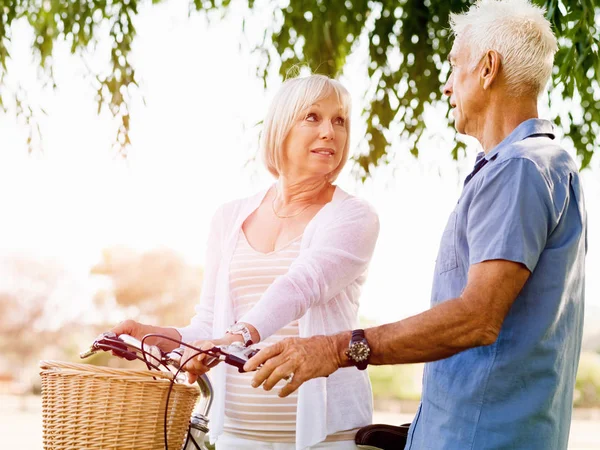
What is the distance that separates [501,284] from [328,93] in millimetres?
1031

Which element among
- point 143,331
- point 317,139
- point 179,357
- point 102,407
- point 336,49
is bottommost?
point 102,407

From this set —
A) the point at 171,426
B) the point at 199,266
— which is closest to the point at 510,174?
the point at 171,426

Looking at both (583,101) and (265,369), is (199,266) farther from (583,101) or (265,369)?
(265,369)

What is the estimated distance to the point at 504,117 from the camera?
170 centimetres

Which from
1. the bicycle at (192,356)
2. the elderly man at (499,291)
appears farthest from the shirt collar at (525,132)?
the bicycle at (192,356)

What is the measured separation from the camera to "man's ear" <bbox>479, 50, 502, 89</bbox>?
1.69 m

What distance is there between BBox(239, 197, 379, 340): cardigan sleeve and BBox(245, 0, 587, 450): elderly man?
407 mm

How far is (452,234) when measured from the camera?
5.32 feet

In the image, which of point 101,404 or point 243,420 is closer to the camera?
point 101,404

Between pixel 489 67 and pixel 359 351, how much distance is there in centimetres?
63

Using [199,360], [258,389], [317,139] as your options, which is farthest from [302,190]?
[199,360]

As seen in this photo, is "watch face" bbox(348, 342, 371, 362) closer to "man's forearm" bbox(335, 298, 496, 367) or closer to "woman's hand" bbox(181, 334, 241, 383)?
"man's forearm" bbox(335, 298, 496, 367)

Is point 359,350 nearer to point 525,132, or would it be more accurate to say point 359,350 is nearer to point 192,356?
point 192,356

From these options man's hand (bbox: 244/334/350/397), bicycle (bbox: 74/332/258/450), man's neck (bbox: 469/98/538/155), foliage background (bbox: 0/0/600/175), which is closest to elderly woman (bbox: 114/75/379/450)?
bicycle (bbox: 74/332/258/450)
